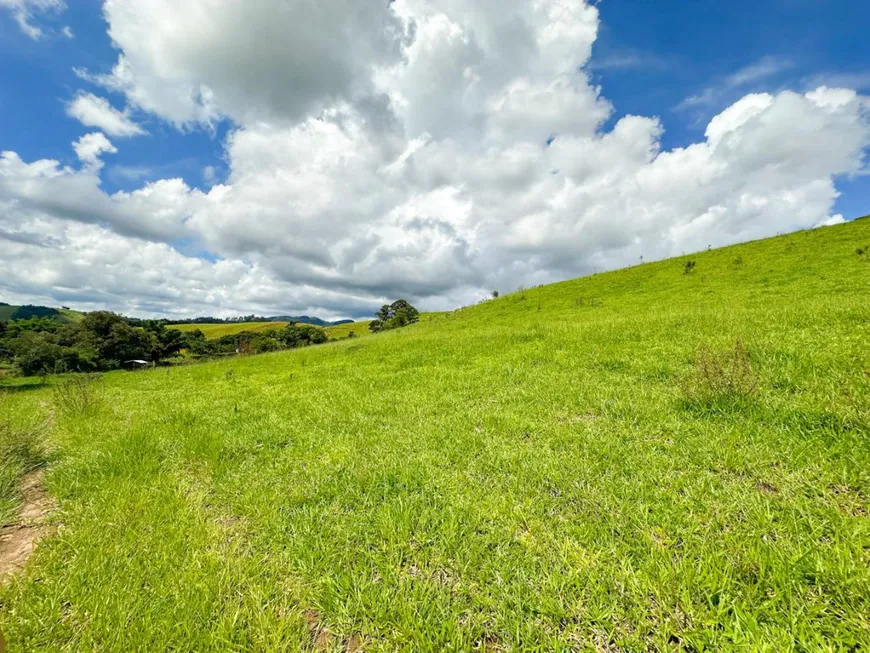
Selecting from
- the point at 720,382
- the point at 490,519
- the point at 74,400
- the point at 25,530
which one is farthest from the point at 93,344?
→ the point at 720,382

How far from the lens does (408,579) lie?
3467 mm

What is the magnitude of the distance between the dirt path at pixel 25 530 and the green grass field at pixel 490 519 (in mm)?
202

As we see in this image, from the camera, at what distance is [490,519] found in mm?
4242

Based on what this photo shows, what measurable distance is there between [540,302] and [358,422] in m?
27.5

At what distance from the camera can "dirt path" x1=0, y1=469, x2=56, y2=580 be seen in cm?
395


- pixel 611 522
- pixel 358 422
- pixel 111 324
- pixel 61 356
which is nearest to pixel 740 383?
pixel 611 522

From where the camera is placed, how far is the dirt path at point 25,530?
13.0 feet

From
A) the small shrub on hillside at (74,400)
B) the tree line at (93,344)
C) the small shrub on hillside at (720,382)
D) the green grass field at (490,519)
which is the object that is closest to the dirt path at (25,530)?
the green grass field at (490,519)

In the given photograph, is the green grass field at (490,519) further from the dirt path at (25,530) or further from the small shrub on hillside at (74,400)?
the small shrub on hillside at (74,400)

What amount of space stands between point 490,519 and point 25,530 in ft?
19.5

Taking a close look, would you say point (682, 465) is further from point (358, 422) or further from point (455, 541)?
point (358, 422)

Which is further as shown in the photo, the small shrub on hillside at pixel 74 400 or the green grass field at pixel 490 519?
the small shrub on hillside at pixel 74 400

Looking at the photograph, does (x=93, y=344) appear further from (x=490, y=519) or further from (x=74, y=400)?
(x=490, y=519)

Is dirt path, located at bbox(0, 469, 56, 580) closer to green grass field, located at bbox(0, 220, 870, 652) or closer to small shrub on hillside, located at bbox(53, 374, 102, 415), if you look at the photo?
green grass field, located at bbox(0, 220, 870, 652)
